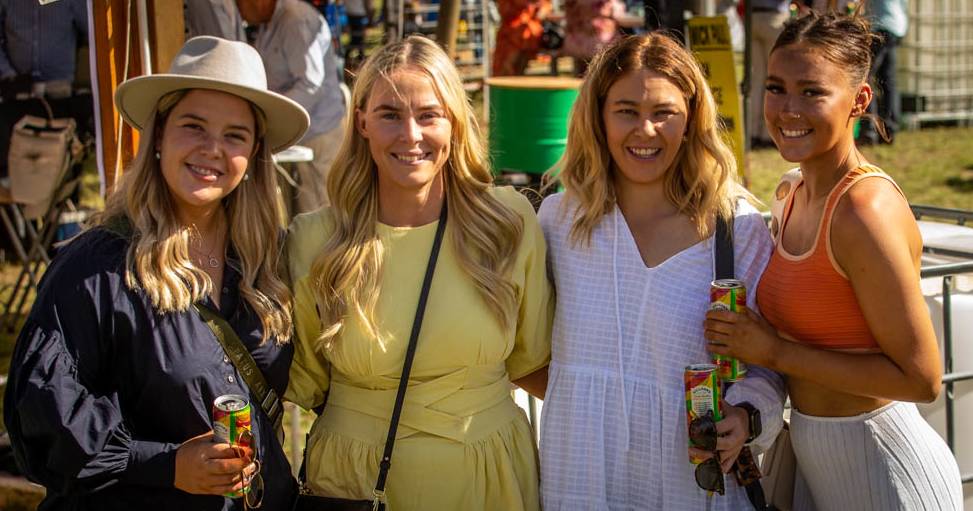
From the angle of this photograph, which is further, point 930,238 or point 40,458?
point 930,238

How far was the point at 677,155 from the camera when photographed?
3.07 m

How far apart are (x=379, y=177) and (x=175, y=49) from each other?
57.8 inches

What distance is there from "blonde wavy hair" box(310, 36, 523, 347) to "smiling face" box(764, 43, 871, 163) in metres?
0.79

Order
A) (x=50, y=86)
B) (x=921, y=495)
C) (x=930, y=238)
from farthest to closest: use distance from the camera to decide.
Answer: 1. (x=50, y=86)
2. (x=930, y=238)
3. (x=921, y=495)

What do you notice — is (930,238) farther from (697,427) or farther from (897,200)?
(697,427)

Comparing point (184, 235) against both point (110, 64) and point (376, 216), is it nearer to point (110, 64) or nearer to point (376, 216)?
point (376, 216)

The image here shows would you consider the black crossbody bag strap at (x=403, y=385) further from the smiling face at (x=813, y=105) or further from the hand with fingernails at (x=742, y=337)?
the smiling face at (x=813, y=105)

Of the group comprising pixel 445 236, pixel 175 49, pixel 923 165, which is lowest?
pixel 923 165

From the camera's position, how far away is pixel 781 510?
312 cm

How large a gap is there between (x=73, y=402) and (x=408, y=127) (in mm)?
1101

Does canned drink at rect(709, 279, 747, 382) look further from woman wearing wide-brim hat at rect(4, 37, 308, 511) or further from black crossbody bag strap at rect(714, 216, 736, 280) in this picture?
woman wearing wide-brim hat at rect(4, 37, 308, 511)

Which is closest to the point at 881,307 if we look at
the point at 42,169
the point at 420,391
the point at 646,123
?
the point at 646,123

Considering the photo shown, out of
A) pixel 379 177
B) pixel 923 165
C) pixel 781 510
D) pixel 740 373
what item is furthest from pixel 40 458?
pixel 923 165

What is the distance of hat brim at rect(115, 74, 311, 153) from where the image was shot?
2738 millimetres
